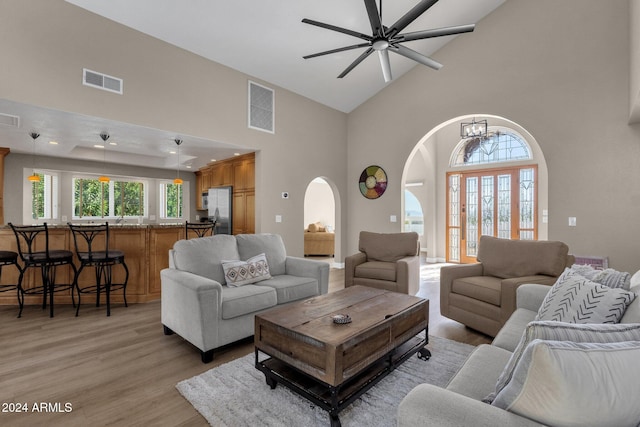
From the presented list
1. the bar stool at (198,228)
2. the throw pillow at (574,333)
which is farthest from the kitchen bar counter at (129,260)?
the throw pillow at (574,333)

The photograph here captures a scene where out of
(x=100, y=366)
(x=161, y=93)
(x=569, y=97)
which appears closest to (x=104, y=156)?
(x=161, y=93)

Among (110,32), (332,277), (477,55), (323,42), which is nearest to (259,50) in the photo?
(323,42)

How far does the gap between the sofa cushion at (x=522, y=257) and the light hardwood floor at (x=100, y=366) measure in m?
0.79

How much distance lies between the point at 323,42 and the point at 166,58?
7.62ft

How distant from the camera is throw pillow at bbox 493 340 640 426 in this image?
835mm

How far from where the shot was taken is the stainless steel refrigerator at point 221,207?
640cm

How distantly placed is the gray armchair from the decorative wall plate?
1834mm

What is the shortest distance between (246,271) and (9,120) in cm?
373

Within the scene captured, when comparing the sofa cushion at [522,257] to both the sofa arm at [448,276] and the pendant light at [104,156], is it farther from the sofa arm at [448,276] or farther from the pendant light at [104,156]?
the pendant light at [104,156]

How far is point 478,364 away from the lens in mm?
1534

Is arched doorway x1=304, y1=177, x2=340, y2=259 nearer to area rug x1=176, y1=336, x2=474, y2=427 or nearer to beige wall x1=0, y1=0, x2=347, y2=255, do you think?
beige wall x1=0, y1=0, x2=347, y2=255

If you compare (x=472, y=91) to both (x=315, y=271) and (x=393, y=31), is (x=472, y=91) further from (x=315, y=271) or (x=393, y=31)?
(x=315, y=271)

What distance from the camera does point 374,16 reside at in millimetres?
2732

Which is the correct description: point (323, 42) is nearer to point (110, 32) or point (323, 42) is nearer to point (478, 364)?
point (110, 32)
